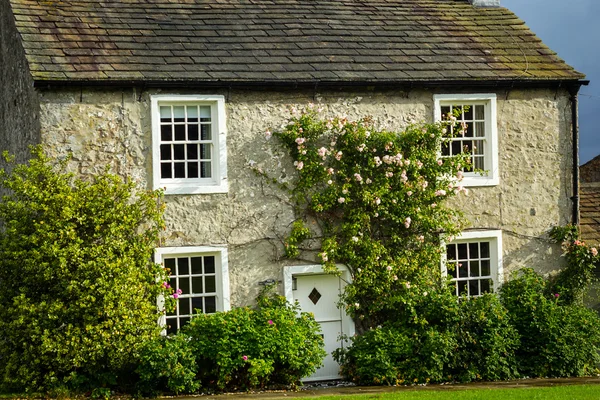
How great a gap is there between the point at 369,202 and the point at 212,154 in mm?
3076

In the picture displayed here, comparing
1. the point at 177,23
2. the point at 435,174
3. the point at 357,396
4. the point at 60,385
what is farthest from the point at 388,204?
the point at 60,385

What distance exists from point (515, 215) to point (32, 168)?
9.45 meters

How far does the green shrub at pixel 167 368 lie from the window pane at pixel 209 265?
5.56ft

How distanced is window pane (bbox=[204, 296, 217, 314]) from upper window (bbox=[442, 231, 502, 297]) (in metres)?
4.73

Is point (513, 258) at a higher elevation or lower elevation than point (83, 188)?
lower

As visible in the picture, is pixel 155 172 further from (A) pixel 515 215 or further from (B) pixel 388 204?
(A) pixel 515 215

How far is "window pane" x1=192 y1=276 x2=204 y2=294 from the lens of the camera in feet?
53.5

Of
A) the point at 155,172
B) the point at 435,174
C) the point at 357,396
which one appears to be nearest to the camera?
the point at 357,396

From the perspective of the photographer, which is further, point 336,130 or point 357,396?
point 336,130

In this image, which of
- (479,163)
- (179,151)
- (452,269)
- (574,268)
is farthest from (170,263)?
(574,268)

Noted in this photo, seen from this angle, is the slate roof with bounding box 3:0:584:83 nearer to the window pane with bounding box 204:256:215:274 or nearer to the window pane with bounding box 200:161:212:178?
the window pane with bounding box 200:161:212:178

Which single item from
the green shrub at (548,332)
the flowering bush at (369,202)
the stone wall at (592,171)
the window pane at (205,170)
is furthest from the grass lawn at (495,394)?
the stone wall at (592,171)

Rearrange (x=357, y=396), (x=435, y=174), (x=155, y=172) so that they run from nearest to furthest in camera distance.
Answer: (x=357, y=396), (x=155, y=172), (x=435, y=174)

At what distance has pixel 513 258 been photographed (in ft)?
59.1
